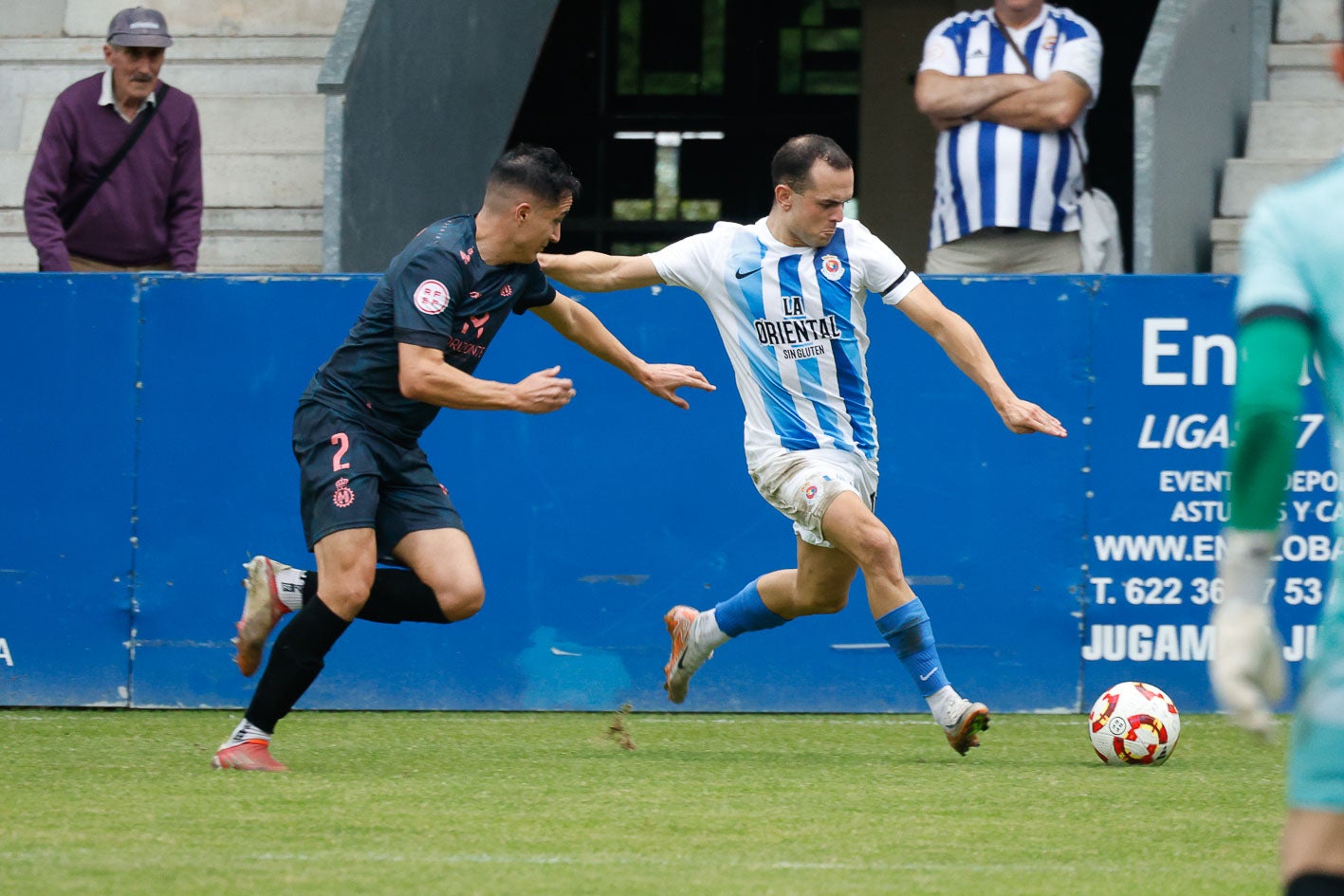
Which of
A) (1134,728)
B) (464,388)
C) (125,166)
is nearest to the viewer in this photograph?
(464,388)

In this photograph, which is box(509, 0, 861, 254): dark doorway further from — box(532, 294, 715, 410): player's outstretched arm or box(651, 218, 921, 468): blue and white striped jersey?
box(532, 294, 715, 410): player's outstretched arm

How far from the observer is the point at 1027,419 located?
20.6ft

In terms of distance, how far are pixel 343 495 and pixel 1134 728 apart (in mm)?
2717

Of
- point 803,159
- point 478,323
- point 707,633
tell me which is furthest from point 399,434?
point 803,159

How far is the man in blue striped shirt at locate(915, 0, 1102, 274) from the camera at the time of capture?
30.1 ft

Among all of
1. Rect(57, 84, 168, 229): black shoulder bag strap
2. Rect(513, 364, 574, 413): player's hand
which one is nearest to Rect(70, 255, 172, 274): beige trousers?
Rect(57, 84, 168, 229): black shoulder bag strap

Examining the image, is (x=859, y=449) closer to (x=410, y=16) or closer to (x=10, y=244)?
(x=410, y=16)

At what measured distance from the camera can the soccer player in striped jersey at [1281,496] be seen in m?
2.61

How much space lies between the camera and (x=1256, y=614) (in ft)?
8.64

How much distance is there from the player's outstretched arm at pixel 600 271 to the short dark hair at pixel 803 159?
2.15 ft

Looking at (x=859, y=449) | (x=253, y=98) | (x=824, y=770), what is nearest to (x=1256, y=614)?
(x=824, y=770)

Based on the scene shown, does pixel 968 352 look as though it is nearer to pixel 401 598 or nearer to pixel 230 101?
pixel 401 598

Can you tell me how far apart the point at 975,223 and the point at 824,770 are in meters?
3.51

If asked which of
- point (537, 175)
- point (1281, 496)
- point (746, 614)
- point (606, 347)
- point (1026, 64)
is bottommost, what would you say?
point (746, 614)
